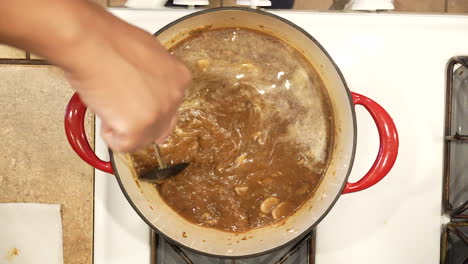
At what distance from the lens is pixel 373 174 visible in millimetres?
809

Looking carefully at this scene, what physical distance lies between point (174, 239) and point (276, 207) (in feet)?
0.70

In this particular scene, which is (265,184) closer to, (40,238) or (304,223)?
Result: (304,223)

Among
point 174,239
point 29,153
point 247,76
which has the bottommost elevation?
point 174,239

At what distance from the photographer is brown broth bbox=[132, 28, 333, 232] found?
899 mm

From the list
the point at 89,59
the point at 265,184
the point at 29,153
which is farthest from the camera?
the point at 29,153

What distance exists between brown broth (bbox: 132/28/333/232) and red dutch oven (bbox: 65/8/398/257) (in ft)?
0.05

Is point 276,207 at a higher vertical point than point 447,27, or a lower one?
lower

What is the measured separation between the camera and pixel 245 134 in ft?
3.00

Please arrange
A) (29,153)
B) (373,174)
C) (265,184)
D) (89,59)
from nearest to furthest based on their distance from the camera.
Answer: (89,59) < (373,174) < (265,184) < (29,153)

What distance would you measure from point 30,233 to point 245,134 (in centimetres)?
56

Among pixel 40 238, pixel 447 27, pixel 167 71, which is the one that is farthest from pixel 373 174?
pixel 40 238

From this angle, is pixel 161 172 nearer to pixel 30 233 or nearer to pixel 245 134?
pixel 245 134

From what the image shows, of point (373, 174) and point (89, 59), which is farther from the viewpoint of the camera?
point (373, 174)

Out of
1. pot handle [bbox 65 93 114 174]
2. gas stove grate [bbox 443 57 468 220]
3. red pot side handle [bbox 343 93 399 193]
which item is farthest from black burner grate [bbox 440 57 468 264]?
pot handle [bbox 65 93 114 174]
